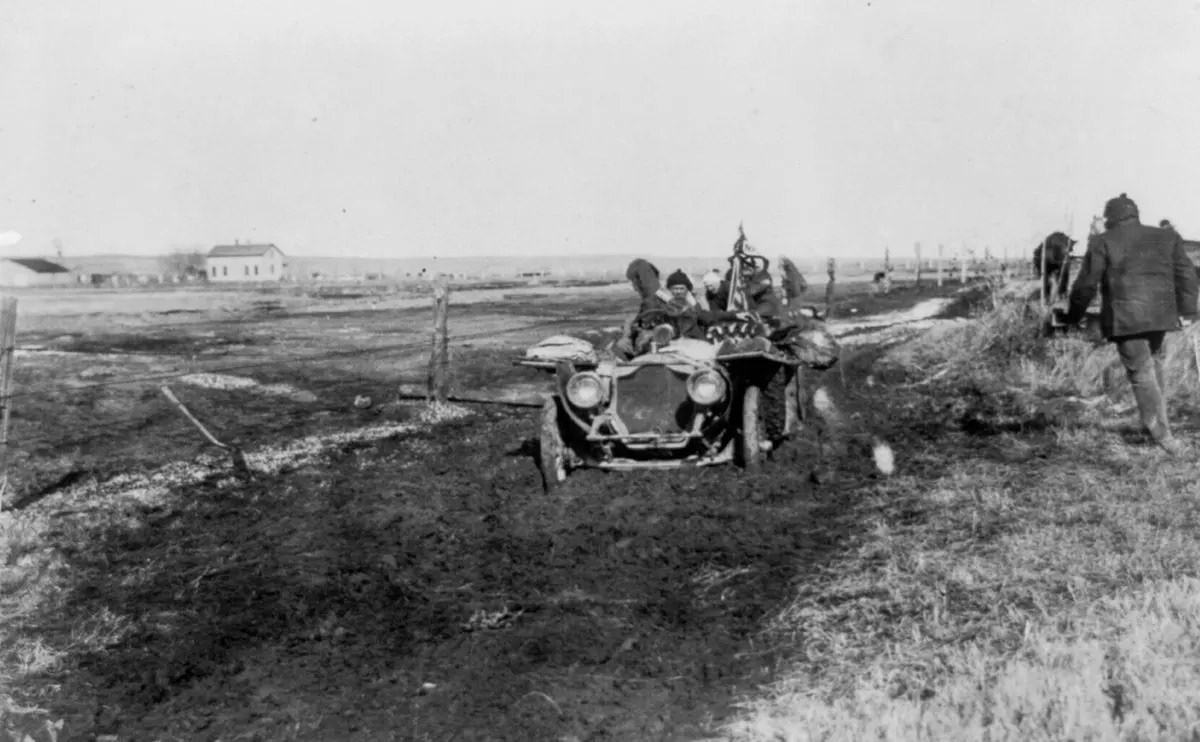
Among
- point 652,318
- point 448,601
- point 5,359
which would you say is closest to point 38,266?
point 5,359

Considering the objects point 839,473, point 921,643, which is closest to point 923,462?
point 839,473

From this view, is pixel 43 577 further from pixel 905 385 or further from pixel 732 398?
pixel 905 385

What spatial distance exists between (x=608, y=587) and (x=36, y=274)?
277 ft

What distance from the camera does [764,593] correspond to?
5.71 meters

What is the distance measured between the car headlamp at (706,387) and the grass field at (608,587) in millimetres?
739

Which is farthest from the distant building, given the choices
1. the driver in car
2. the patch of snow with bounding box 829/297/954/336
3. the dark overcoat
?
the dark overcoat

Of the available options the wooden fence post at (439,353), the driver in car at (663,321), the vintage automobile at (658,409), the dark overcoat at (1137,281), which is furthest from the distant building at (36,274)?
the dark overcoat at (1137,281)

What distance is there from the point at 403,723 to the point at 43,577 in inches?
138

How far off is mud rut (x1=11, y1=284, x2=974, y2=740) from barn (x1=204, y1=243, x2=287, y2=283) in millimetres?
89951

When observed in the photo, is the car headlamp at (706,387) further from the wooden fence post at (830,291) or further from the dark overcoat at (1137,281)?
the wooden fence post at (830,291)

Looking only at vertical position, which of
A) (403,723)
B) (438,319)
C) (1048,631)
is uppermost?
(438,319)

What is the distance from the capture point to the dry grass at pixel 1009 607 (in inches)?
147

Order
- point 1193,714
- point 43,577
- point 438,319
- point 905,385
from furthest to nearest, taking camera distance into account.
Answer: point 905,385, point 438,319, point 43,577, point 1193,714

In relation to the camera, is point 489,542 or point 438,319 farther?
point 438,319
